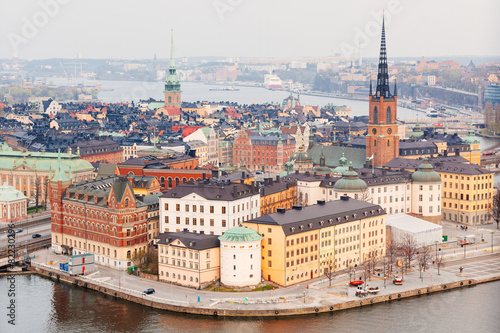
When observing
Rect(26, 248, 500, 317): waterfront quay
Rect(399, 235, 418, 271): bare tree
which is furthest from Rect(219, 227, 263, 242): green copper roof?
Rect(399, 235, 418, 271): bare tree

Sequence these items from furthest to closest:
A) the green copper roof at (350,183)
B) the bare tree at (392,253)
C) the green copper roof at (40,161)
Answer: the green copper roof at (40,161)
the green copper roof at (350,183)
the bare tree at (392,253)

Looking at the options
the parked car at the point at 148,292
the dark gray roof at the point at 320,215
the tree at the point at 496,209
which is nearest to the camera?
the parked car at the point at 148,292

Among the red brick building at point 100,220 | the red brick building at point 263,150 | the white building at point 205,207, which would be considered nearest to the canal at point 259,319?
the red brick building at point 100,220

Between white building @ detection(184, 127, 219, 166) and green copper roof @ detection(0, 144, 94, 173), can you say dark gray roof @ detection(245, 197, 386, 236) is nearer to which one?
green copper roof @ detection(0, 144, 94, 173)

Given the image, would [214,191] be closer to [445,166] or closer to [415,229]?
[415,229]

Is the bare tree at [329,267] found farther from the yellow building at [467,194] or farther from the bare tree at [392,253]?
the yellow building at [467,194]

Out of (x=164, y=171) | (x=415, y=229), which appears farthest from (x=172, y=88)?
(x=415, y=229)
